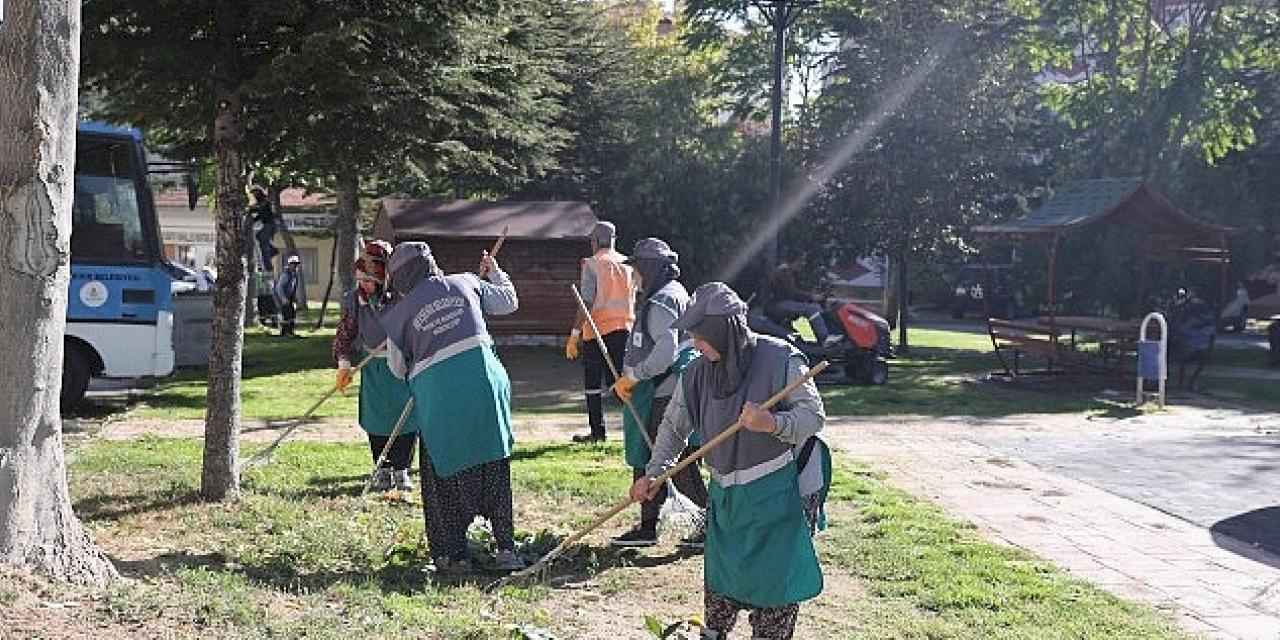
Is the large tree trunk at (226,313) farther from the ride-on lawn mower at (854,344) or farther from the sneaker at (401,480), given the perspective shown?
the ride-on lawn mower at (854,344)

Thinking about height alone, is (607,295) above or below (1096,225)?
below

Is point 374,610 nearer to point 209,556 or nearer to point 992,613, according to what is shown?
point 209,556

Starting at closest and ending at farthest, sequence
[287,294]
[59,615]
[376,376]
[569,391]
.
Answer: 1. [59,615]
2. [376,376]
3. [569,391]
4. [287,294]

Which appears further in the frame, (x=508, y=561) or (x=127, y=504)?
(x=127, y=504)

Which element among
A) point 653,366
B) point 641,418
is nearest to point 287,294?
point 641,418

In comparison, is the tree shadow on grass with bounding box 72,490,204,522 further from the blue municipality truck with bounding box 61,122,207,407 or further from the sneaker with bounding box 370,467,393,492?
the blue municipality truck with bounding box 61,122,207,407

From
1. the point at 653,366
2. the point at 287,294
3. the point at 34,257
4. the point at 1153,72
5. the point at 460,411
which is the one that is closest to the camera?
the point at 34,257

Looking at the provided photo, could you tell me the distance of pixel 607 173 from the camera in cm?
2356

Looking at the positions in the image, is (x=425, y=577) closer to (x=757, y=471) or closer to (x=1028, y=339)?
(x=757, y=471)

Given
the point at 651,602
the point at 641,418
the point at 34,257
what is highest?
the point at 34,257

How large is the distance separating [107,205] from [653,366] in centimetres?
792

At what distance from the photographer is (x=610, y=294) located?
10531mm

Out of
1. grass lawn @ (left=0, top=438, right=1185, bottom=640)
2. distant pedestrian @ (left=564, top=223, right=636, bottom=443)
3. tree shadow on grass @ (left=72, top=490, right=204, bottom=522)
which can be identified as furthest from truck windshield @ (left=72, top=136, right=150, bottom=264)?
distant pedestrian @ (left=564, top=223, right=636, bottom=443)

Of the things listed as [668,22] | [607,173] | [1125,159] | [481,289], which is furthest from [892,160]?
[668,22]
